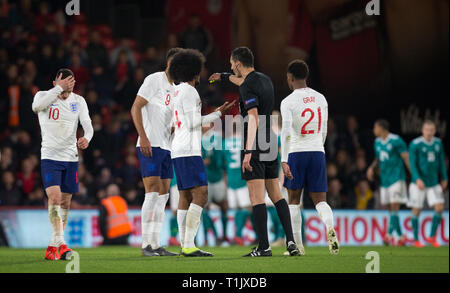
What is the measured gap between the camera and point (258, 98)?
8148 mm

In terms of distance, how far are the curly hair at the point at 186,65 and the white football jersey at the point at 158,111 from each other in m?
0.28

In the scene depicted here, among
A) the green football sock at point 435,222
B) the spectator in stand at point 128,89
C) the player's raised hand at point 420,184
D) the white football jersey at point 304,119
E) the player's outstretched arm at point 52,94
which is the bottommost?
the green football sock at point 435,222

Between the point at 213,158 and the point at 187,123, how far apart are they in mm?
5164

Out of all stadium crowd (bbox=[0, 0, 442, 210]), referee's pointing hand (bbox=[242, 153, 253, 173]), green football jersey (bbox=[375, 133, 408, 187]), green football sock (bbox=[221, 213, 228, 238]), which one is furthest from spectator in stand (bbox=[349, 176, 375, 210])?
referee's pointing hand (bbox=[242, 153, 253, 173])

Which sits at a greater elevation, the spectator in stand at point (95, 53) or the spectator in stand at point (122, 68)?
the spectator in stand at point (95, 53)

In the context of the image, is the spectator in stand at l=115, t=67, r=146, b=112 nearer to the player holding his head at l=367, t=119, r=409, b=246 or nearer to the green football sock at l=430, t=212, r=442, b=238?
the player holding his head at l=367, t=119, r=409, b=246

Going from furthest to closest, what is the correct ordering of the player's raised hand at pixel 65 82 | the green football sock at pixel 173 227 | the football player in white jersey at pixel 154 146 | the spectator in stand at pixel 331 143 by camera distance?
the spectator in stand at pixel 331 143 → the green football sock at pixel 173 227 → the football player in white jersey at pixel 154 146 → the player's raised hand at pixel 65 82

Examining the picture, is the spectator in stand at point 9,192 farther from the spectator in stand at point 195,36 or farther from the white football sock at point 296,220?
the white football sock at point 296,220

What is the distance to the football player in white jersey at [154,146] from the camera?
28.0 feet

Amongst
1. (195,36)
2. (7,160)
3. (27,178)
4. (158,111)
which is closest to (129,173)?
(27,178)

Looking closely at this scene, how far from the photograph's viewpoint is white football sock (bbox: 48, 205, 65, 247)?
8.27m

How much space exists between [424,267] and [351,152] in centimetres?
841

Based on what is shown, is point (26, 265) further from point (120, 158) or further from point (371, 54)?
point (371, 54)

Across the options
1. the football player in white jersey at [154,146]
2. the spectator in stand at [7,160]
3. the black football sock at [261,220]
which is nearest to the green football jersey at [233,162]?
the football player in white jersey at [154,146]
